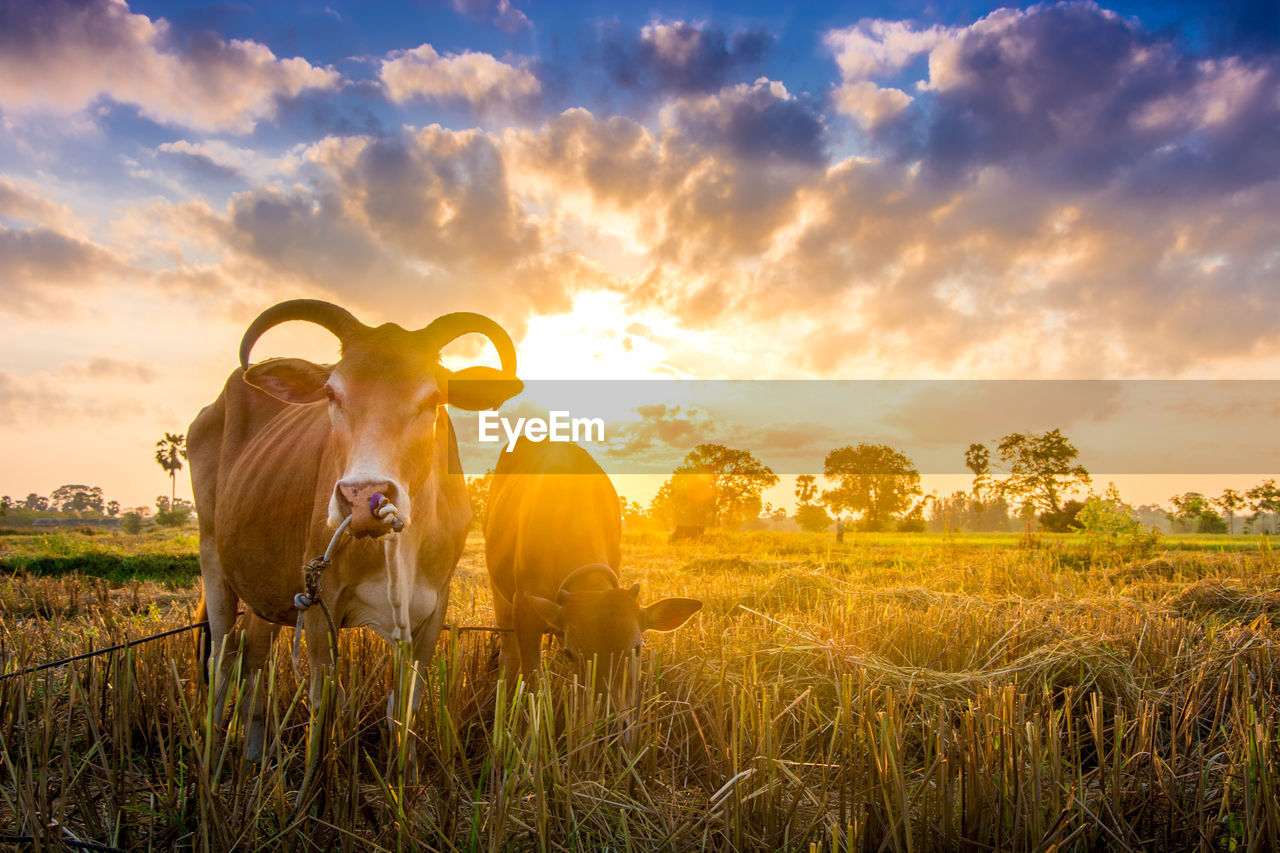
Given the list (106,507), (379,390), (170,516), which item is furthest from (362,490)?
(106,507)

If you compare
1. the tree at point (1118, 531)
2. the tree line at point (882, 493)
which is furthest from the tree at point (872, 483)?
the tree at point (1118, 531)

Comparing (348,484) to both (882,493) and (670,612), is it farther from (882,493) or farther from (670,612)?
(882,493)

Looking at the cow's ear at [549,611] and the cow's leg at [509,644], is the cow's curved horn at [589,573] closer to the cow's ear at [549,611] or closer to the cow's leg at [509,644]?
the cow's ear at [549,611]

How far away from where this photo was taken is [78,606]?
9.57 m

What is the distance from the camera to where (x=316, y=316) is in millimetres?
4090

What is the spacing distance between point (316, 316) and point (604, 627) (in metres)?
2.69

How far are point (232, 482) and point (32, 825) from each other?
3308mm

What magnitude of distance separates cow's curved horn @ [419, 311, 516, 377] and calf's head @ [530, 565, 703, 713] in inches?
64.3

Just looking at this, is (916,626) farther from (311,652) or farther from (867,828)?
(311,652)

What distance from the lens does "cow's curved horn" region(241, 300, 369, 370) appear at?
157 inches

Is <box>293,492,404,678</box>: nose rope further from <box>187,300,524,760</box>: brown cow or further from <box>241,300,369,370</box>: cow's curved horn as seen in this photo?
<box>241,300,369,370</box>: cow's curved horn

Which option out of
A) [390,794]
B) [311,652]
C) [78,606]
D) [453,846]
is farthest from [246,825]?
[78,606]

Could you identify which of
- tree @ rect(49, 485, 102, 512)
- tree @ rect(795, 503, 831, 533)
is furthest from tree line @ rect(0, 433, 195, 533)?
tree @ rect(795, 503, 831, 533)

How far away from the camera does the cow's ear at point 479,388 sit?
13.9ft
